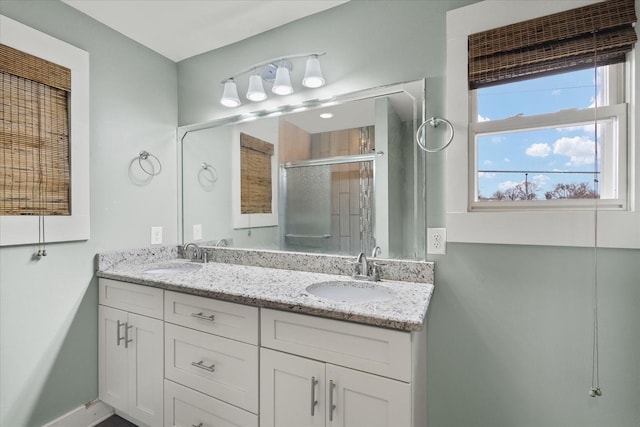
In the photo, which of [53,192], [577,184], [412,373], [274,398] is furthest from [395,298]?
[53,192]

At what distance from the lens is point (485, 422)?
4.36ft

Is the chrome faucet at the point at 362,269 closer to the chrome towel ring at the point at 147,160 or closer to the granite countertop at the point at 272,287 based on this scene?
the granite countertop at the point at 272,287

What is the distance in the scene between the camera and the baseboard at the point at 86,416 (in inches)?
64.4

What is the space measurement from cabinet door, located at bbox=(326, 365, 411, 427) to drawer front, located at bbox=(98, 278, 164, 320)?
0.98 metres

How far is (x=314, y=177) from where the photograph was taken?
1742 millimetres

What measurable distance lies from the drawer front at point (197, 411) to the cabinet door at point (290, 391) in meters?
0.11

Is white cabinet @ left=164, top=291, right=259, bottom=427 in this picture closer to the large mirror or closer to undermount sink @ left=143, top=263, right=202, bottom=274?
undermount sink @ left=143, top=263, right=202, bottom=274

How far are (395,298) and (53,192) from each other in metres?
1.82

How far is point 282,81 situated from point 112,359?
74.0 inches

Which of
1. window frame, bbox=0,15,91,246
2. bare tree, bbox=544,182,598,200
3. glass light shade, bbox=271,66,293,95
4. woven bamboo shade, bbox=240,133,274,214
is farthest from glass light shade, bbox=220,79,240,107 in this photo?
bare tree, bbox=544,182,598,200

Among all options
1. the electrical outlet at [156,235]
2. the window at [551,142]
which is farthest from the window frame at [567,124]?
the electrical outlet at [156,235]

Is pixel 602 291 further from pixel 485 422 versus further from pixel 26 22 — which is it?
pixel 26 22

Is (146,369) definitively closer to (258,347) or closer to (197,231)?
(258,347)

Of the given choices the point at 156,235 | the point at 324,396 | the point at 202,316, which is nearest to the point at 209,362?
the point at 202,316
